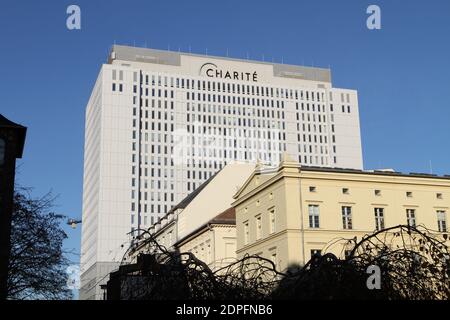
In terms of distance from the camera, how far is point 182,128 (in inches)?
6545

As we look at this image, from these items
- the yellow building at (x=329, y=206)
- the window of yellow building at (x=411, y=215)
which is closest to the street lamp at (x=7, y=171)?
the yellow building at (x=329, y=206)

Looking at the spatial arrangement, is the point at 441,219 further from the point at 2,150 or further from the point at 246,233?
the point at 2,150

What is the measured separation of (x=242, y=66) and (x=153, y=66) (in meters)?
24.5

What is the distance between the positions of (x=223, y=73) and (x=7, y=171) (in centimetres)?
12833

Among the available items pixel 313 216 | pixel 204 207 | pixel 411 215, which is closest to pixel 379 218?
pixel 411 215

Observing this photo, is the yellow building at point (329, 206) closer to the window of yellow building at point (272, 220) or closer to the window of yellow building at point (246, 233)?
the window of yellow building at point (272, 220)

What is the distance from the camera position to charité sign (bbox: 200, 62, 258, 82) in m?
170

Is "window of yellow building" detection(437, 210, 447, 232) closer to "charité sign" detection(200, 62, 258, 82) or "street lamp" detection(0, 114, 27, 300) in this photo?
"street lamp" detection(0, 114, 27, 300)

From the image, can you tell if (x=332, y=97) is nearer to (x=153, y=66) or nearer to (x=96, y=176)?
(x=153, y=66)

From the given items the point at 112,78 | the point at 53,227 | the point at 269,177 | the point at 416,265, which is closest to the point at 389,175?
the point at 269,177

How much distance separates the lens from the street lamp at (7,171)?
1545 inches

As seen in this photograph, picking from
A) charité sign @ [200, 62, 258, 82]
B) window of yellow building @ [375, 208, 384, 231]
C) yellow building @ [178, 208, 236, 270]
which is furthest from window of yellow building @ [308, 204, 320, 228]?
charité sign @ [200, 62, 258, 82]

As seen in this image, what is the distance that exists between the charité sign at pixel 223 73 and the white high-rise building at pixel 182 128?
26 centimetres
